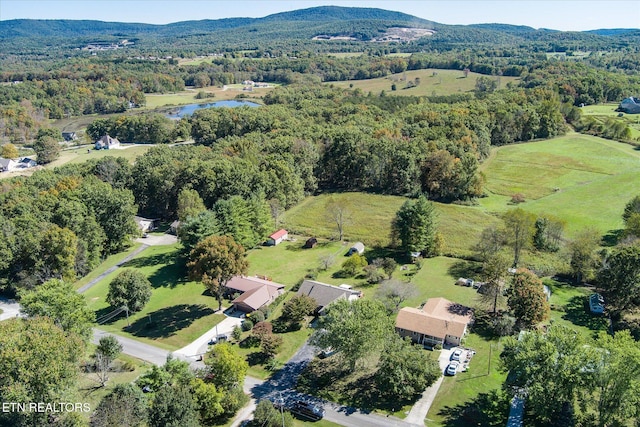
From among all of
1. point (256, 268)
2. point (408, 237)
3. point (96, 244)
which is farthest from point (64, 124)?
point (408, 237)

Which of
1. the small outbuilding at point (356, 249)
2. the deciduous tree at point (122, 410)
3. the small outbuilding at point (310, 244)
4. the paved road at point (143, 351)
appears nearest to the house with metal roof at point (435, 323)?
the small outbuilding at point (356, 249)

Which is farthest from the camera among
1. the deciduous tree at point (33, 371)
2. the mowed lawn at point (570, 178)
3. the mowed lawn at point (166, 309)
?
the mowed lawn at point (570, 178)

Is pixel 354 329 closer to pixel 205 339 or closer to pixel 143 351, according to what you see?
pixel 205 339

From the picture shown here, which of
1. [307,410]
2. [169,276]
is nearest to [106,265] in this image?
[169,276]

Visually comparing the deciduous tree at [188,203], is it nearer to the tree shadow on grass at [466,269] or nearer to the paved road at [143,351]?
the paved road at [143,351]

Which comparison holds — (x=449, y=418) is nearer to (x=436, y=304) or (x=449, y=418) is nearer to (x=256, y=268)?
(x=436, y=304)

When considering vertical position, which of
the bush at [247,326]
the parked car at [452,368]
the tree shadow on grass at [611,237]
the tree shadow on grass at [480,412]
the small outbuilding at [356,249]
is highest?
the tree shadow on grass at [611,237]
